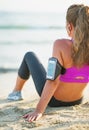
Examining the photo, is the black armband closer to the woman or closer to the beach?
the woman

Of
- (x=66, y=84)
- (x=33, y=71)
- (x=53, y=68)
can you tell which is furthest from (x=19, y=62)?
(x=53, y=68)

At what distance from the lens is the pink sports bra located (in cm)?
421

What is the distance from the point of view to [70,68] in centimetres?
418

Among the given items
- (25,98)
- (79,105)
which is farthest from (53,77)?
(25,98)

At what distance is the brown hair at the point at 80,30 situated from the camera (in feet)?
13.0

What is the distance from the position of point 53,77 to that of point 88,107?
2.26 feet

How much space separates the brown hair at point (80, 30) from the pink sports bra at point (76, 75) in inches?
4.3

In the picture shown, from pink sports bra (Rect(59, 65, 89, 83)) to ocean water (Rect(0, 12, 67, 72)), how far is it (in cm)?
271

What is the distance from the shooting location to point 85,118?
421cm

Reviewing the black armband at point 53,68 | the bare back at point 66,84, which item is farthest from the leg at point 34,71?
the black armband at point 53,68

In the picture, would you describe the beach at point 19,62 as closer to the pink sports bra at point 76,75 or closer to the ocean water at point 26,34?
the ocean water at point 26,34

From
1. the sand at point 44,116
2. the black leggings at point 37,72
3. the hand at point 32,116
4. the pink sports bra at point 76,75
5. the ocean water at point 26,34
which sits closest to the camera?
the sand at point 44,116

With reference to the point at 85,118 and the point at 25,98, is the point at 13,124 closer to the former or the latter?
the point at 85,118

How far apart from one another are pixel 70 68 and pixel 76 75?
0.10 m
